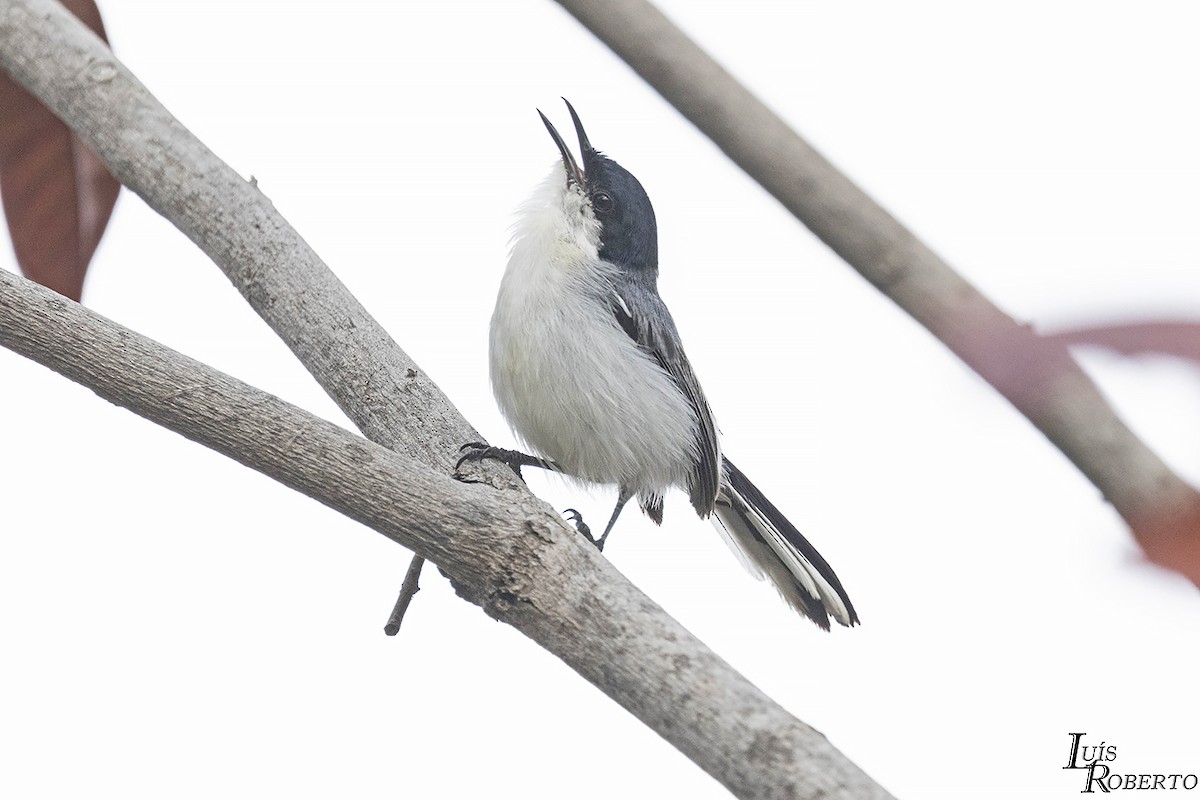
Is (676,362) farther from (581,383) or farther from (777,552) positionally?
(777,552)

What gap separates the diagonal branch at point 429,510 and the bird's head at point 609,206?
1.63 meters

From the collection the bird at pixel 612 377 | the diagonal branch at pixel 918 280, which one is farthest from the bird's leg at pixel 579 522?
the diagonal branch at pixel 918 280

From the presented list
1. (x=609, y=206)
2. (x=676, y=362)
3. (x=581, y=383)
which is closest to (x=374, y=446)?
(x=581, y=383)

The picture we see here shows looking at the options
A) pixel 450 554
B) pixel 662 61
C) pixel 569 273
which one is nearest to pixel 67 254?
pixel 450 554

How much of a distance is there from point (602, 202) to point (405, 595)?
1.60m

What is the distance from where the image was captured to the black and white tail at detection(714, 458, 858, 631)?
296 cm

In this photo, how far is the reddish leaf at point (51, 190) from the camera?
207cm

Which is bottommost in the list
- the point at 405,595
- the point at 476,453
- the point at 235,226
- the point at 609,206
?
the point at 405,595

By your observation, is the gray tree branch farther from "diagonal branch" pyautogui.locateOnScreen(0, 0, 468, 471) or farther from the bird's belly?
the bird's belly

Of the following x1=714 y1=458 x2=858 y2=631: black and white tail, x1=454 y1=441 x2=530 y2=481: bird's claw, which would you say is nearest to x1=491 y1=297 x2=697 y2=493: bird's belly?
x1=714 y1=458 x2=858 y2=631: black and white tail

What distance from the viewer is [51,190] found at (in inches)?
87.4

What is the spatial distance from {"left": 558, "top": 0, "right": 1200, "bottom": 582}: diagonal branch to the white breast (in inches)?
96.1

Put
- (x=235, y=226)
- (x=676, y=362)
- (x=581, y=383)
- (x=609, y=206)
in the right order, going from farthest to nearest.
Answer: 1. (x=609, y=206)
2. (x=676, y=362)
3. (x=581, y=383)
4. (x=235, y=226)

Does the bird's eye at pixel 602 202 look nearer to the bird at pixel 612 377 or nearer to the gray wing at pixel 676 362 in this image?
the bird at pixel 612 377
